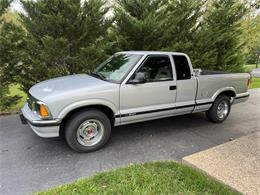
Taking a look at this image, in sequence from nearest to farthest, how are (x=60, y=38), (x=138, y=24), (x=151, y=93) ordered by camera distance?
1. (x=151, y=93)
2. (x=60, y=38)
3. (x=138, y=24)

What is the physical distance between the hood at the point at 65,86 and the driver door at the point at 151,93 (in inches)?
19.6

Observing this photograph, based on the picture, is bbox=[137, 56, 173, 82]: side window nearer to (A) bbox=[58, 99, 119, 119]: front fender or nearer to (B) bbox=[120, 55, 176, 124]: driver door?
(B) bbox=[120, 55, 176, 124]: driver door

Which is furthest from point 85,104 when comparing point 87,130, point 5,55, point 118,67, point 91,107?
point 5,55

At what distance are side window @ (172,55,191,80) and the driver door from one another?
0.15 meters

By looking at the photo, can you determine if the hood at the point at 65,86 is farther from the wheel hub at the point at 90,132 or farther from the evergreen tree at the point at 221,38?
the evergreen tree at the point at 221,38

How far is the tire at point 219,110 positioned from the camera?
5.59 metres

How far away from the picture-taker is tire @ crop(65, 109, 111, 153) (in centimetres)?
389

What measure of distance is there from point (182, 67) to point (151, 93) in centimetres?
105

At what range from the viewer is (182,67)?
5.00 metres

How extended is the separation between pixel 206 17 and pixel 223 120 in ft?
21.6

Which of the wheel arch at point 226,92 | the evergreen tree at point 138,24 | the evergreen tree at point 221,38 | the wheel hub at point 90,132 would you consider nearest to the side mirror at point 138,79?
the wheel hub at point 90,132

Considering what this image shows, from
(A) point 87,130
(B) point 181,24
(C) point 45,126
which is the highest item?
(B) point 181,24

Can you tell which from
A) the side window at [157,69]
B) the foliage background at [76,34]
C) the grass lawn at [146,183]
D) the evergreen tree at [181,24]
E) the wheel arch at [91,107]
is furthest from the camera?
the evergreen tree at [181,24]

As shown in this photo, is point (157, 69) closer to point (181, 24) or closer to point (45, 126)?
point (45, 126)
